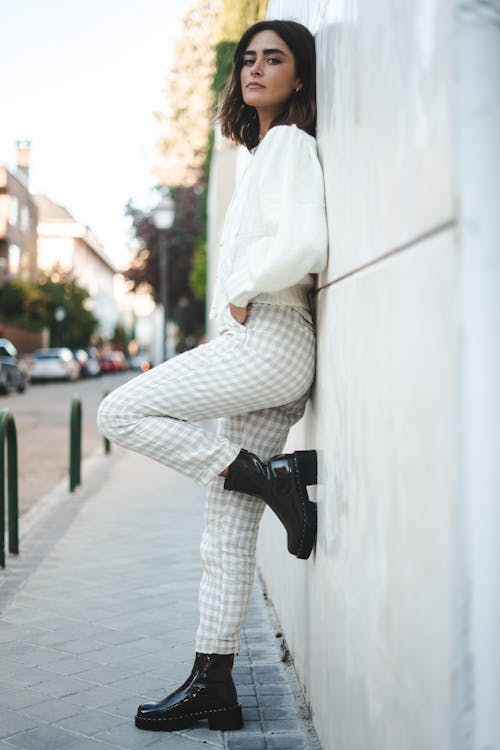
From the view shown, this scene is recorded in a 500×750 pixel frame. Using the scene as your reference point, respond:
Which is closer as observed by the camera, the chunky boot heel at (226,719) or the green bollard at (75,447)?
the chunky boot heel at (226,719)

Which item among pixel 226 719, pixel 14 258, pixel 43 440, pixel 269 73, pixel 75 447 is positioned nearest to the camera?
pixel 226 719

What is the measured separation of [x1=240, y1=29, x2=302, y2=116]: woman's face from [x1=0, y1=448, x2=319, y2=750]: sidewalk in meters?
2.07

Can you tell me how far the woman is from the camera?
2869 millimetres

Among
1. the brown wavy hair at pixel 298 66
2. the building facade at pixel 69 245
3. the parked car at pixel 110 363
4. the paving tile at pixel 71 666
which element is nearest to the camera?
the brown wavy hair at pixel 298 66

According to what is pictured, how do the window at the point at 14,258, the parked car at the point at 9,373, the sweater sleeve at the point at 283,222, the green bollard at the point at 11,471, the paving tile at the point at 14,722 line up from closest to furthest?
the sweater sleeve at the point at 283,222
the paving tile at the point at 14,722
the green bollard at the point at 11,471
the parked car at the point at 9,373
the window at the point at 14,258

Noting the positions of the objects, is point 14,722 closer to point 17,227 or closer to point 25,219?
point 17,227

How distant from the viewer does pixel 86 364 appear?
161 feet

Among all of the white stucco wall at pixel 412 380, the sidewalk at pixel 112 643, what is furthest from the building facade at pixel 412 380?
the sidewalk at pixel 112 643

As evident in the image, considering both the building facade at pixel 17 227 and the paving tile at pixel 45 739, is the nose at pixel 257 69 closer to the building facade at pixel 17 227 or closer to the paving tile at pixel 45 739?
the paving tile at pixel 45 739

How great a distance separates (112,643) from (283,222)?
2.17 m

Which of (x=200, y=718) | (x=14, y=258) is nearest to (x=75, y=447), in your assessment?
(x=200, y=718)

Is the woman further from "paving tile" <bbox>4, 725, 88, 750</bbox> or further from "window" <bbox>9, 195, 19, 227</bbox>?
"window" <bbox>9, 195, 19, 227</bbox>

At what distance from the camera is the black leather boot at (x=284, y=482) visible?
9.66ft

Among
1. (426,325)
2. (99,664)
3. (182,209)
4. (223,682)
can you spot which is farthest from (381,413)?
(182,209)
